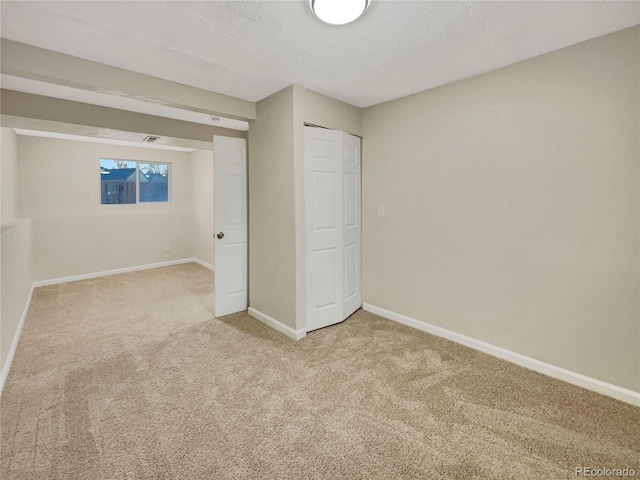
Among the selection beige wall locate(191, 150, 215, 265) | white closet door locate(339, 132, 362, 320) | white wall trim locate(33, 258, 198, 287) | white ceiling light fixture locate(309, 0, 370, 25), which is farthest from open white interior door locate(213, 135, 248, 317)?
white wall trim locate(33, 258, 198, 287)

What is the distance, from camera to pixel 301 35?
6.31ft

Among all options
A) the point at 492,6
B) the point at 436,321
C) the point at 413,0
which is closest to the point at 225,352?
the point at 436,321

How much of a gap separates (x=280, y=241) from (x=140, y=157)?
15.0 feet

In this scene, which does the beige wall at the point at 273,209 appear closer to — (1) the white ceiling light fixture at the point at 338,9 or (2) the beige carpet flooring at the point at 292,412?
(2) the beige carpet flooring at the point at 292,412

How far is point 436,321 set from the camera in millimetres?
2992

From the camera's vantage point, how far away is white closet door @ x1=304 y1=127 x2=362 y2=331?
2.99 metres

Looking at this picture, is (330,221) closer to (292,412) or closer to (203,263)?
(292,412)

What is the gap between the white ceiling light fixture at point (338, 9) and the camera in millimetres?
1590

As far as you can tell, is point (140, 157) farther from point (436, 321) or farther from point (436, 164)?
point (436, 321)

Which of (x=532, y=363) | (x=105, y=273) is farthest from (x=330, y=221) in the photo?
(x=105, y=273)

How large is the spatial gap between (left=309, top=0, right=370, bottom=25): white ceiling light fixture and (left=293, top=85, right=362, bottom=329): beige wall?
1.10 m

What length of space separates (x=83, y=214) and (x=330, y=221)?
490 centimetres

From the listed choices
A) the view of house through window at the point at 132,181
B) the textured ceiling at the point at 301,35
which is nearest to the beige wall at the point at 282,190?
the textured ceiling at the point at 301,35

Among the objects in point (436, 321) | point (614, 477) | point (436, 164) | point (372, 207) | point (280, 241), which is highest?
point (436, 164)
